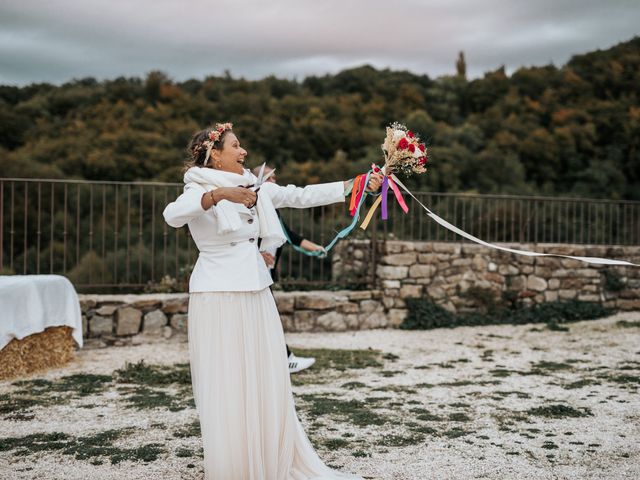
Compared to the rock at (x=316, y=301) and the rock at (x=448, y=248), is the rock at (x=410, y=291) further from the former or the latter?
the rock at (x=316, y=301)

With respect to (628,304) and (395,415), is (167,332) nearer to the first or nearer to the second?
(395,415)

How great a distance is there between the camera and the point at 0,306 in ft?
20.8

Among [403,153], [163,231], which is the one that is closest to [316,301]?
[163,231]

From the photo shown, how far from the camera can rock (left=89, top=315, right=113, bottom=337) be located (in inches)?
328

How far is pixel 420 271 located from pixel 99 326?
188 inches

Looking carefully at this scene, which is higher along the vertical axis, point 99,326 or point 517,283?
point 517,283

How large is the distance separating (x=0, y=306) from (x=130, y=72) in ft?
79.1

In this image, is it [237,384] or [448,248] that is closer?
[237,384]

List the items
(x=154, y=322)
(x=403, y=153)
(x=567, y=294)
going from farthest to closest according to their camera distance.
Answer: (x=567, y=294) → (x=154, y=322) → (x=403, y=153)

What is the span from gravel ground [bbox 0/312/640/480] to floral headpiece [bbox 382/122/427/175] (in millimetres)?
1729

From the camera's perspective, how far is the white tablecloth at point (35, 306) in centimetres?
640

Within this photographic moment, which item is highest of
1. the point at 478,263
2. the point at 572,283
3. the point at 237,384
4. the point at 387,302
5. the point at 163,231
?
the point at 163,231

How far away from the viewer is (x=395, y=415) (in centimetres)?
504

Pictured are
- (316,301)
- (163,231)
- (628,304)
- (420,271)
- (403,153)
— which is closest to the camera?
(403,153)
